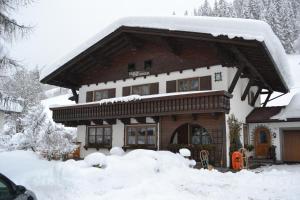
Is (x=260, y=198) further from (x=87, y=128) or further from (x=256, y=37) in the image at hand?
(x=87, y=128)

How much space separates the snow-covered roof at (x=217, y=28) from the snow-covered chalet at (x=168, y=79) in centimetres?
4

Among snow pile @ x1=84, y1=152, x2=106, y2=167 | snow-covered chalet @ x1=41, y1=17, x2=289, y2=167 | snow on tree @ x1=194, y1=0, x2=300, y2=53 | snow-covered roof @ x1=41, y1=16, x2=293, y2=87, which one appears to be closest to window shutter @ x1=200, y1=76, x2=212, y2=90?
snow-covered chalet @ x1=41, y1=17, x2=289, y2=167

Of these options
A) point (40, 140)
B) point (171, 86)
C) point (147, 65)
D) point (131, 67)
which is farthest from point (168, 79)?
point (40, 140)

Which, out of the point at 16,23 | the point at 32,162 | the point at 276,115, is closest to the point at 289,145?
the point at 276,115

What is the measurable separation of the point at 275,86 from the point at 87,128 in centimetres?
1319

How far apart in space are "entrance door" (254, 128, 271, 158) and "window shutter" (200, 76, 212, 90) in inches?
210

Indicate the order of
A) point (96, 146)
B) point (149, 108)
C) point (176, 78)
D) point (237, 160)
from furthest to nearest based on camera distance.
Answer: point (96, 146) < point (176, 78) < point (149, 108) < point (237, 160)

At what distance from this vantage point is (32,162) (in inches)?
414

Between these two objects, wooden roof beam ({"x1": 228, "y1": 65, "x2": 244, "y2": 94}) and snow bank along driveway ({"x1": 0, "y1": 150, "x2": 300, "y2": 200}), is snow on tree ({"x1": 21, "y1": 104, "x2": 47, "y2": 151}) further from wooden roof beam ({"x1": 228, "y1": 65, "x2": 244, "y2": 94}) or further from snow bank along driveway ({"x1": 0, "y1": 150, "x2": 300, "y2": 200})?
wooden roof beam ({"x1": 228, "y1": 65, "x2": 244, "y2": 94})

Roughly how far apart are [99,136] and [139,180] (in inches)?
410

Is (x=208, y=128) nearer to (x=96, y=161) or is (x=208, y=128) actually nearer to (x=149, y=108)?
(x=149, y=108)

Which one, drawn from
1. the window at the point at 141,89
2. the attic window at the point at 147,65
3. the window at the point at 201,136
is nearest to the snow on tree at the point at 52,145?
the window at the point at 141,89

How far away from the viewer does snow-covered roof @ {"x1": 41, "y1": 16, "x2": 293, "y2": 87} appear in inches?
543

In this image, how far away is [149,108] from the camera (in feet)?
55.4
